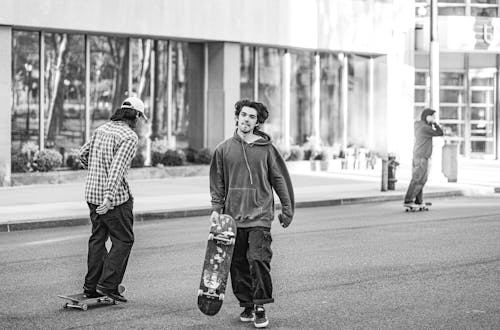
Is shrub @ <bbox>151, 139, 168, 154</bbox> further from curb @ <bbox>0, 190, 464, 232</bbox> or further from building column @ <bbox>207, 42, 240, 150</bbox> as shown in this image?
curb @ <bbox>0, 190, 464, 232</bbox>

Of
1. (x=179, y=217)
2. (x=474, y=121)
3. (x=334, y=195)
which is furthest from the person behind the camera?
(x=474, y=121)

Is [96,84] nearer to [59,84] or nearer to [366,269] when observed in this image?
[59,84]

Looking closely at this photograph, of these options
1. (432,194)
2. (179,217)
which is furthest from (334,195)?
(179,217)

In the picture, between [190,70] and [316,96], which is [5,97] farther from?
[316,96]

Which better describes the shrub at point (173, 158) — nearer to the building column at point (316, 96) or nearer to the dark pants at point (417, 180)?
the building column at point (316, 96)

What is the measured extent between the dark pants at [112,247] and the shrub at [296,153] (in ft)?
73.2

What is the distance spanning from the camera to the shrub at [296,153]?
32438 mm

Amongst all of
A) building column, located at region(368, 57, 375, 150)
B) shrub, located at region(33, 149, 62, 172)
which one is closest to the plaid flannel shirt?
shrub, located at region(33, 149, 62, 172)

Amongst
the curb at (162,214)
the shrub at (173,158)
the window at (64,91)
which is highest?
the window at (64,91)

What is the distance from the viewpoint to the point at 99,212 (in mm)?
9906

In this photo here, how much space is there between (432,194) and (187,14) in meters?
8.34

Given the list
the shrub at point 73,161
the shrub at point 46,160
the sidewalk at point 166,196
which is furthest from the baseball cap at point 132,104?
the shrub at point 73,161

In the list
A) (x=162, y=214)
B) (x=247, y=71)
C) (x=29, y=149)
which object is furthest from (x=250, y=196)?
(x=247, y=71)

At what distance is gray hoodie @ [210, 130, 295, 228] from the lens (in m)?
9.24
